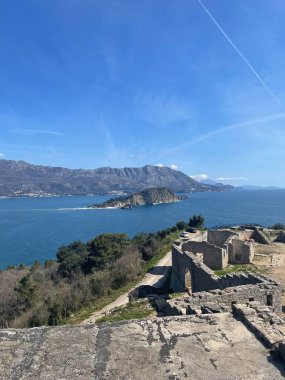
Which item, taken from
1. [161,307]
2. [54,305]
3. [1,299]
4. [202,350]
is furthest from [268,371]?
[1,299]

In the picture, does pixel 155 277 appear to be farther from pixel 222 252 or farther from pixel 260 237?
pixel 260 237

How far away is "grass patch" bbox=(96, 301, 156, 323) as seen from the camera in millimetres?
13969

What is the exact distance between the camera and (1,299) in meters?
28.0

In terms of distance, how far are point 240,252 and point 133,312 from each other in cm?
1414

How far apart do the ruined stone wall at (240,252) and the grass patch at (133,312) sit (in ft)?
40.7

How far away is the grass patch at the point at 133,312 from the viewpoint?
13969 millimetres

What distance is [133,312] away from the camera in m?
14.7

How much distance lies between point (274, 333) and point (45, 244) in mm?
69150

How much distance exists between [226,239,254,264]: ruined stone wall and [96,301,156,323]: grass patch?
40.7 feet

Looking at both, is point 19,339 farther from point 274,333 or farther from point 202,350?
point 274,333

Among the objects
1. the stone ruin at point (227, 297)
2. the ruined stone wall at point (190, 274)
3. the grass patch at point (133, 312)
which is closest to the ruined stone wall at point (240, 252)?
the stone ruin at point (227, 297)

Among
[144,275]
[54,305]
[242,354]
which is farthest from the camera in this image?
[144,275]

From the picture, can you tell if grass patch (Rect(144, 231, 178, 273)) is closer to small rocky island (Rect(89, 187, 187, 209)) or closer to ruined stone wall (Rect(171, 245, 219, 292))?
ruined stone wall (Rect(171, 245, 219, 292))

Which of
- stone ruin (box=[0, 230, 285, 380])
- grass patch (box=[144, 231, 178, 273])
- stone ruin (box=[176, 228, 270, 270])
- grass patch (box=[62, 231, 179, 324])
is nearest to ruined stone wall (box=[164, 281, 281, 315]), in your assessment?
stone ruin (box=[0, 230, 285, 380])
